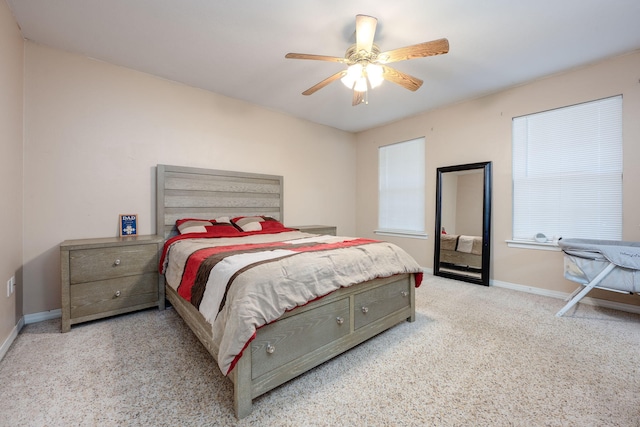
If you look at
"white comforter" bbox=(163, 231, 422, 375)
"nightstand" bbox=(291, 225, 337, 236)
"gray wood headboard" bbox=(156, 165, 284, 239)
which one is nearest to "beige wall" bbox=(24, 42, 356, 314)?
"gray wood headboard" bbox=(156, 165, 284, 239)

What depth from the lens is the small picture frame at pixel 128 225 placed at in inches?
110

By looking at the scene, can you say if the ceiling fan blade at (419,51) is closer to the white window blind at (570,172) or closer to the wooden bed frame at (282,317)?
the wooden bed frame at (282,317)

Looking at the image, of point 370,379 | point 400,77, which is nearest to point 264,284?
point 370,379

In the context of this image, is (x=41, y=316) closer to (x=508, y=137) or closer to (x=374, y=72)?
(x=374, y=72)

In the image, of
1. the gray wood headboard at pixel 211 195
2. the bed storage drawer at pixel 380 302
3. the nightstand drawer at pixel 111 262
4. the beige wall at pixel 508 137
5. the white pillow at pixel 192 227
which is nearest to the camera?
the bed storage drawer at pixel 380 302

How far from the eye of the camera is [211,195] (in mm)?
3352

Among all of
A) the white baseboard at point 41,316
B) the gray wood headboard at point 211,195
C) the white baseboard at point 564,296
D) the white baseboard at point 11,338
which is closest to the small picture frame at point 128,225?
the gray wood headboard at point 211,195

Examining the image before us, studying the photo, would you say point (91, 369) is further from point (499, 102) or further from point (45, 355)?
point (499, 102)

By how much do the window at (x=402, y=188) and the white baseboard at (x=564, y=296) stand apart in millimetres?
1241

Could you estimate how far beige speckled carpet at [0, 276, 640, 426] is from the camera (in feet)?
4.38

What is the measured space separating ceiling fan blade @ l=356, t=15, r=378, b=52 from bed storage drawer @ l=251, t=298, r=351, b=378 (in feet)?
6.33

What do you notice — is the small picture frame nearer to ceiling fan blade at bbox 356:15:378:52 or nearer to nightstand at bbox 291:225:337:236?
nightstand at bbox 291:225:337:236

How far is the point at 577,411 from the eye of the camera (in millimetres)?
1363

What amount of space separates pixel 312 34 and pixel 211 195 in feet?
7.04
